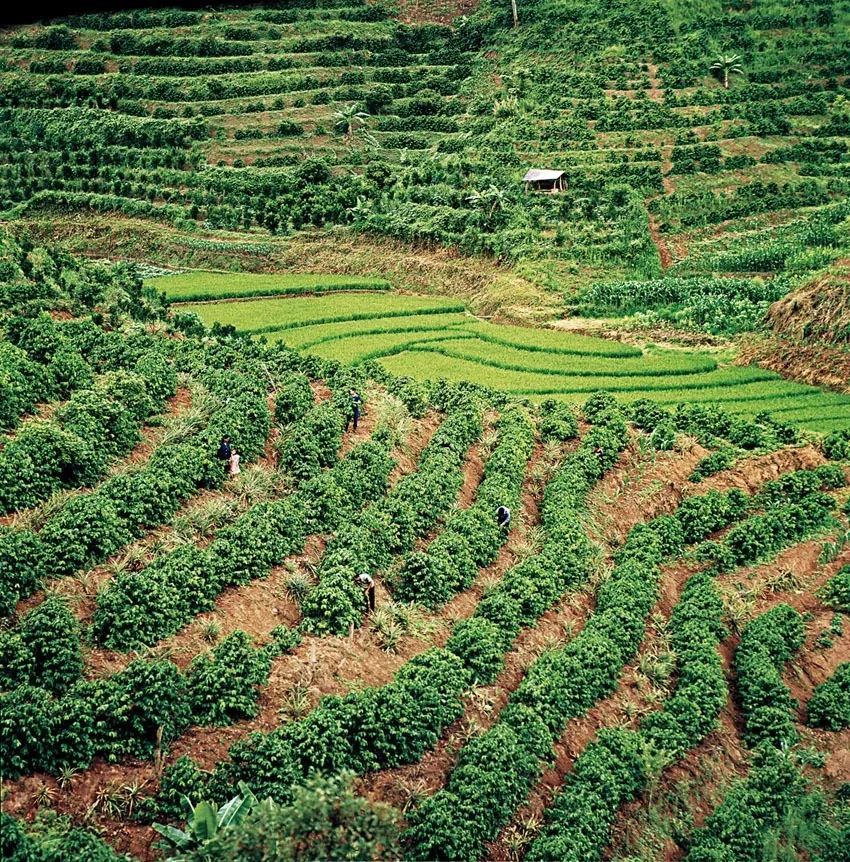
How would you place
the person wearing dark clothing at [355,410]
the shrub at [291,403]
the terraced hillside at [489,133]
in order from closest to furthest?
the shrub at [291,403] < the person wearing dark clothing at [355,410] < the terraced hillside at [489,133]

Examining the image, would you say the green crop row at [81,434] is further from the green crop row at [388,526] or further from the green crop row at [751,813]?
the green crop row at [751,813]

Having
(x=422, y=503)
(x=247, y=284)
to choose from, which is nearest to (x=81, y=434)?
(x=422, y=503)

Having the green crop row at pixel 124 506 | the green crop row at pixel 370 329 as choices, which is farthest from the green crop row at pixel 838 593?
the green crop row at pixel 370 329

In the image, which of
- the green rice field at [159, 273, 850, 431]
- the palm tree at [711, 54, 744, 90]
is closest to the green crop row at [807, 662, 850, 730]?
the green rice field at [159, 273, 850, 431]

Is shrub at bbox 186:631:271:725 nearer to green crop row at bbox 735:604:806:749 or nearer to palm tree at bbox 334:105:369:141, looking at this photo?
green crop row at bbox 735:604:806:749

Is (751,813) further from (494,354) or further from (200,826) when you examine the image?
(494,354)

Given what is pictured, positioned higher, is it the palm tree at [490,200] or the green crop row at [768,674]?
the palm tree at [490,200]

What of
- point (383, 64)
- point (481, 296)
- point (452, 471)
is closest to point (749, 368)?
point (481, 296)
